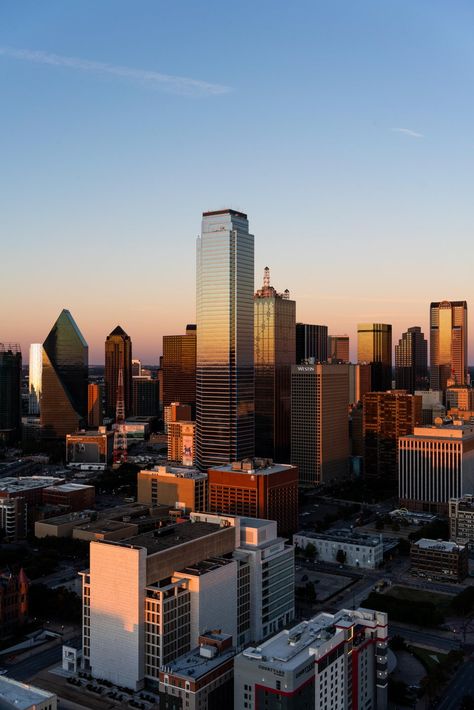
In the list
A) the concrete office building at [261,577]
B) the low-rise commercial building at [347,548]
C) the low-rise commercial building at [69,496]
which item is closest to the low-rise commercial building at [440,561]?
the low-rise commercial building at [347,548]

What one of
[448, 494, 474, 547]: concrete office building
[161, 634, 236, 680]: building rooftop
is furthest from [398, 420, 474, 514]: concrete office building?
[161, 634, 236, 680]: building rooftop

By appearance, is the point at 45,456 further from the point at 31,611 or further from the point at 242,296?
the point at 31,611

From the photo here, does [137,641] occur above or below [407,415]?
below

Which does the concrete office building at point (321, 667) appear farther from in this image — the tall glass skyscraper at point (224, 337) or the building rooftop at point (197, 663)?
the tall glass skyscraper at point (224, 337)

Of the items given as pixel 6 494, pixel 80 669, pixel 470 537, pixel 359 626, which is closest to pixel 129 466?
pixel 6 494

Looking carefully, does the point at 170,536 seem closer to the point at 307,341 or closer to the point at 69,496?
the point at 69,496

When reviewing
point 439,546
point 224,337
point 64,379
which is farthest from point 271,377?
point 439,546
